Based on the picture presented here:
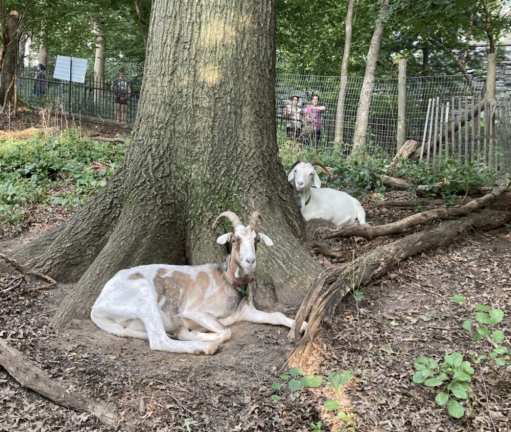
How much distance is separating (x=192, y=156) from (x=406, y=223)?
8.39 feet

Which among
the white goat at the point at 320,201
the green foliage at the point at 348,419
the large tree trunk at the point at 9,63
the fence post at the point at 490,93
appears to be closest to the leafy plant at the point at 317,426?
the green foliage at the point at 348,419

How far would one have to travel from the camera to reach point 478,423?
3.29 meters

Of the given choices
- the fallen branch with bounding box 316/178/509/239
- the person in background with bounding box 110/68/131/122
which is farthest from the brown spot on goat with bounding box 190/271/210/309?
the person in background with bounding box 110/68/131/122

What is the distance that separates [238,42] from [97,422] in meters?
3.46

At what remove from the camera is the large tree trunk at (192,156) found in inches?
193

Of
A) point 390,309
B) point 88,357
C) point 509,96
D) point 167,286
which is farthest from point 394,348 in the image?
point 509,96

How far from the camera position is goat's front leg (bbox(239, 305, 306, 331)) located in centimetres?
423

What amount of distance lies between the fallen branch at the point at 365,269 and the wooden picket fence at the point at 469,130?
2929 mm

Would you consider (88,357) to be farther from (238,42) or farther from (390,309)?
(238,42)

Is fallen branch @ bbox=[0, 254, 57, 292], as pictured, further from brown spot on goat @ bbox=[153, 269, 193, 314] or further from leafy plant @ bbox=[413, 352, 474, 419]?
leafy plant @ bbox=[413, 352, 474, 419]

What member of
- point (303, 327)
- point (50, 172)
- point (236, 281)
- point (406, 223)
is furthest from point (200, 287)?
point (50, 172)

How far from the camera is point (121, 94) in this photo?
17.2m

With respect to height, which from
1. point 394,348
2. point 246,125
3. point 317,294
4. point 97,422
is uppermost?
point 246,125

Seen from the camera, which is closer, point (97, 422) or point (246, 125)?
point (97, 422)
